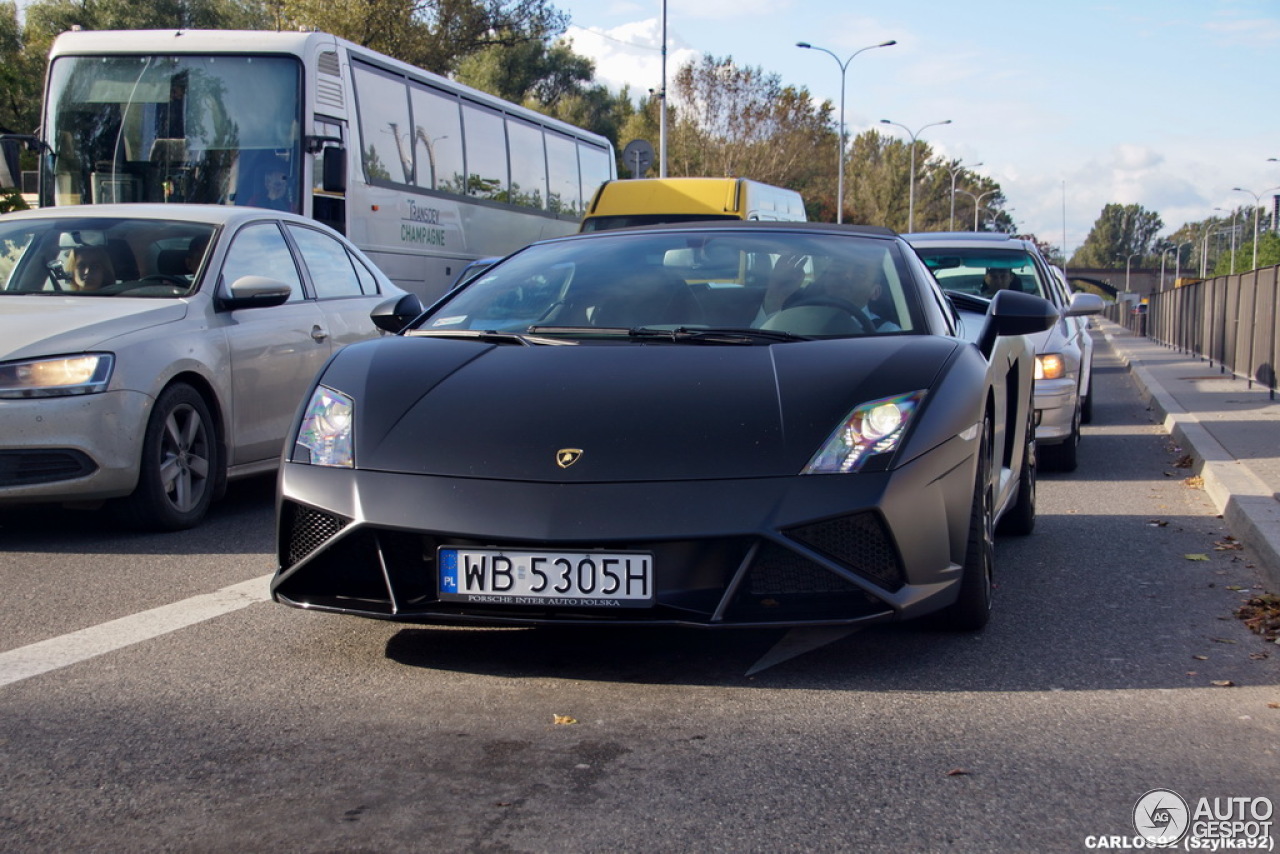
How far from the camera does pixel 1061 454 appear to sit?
30.9 feet

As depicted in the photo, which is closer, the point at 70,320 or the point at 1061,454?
the point at 70,320

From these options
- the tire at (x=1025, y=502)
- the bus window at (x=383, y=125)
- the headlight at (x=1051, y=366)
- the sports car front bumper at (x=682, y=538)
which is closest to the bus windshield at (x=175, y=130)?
the bus window at (x=383, y=125)

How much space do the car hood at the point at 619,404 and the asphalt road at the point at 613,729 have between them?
609 mm

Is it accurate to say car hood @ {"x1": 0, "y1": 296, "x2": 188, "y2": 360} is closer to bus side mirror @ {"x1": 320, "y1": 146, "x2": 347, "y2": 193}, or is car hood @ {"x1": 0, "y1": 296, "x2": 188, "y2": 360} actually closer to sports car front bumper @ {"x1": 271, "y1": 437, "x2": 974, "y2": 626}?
sports car front bumper @ {"x1": 271, "y1": 437, "x2": 974, "y2": 626}

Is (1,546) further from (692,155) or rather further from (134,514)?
(692,155)

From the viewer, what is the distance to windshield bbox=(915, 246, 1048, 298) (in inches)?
435

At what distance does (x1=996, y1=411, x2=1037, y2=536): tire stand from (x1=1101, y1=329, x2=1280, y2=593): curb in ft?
3.12

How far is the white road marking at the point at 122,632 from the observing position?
4.08 meters

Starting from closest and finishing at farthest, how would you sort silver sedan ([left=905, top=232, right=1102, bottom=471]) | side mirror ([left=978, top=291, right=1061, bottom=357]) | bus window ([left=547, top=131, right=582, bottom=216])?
side mirror ([left=978, top=291, right=1061, bottom=357]) → silver sedan ([left=905, top=232, right=1102, bottom=471]) → bus window ([left=547, top=131, right=582, bottom=216])

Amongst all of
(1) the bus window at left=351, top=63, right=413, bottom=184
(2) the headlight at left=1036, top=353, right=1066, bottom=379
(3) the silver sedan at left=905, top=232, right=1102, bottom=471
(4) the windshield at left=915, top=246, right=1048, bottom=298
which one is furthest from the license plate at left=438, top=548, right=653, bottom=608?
(1) the bus window at left=351, top=63, right=413, bottom=184

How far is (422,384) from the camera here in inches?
164

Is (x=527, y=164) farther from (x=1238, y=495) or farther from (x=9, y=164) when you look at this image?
(x=1238, y=495)

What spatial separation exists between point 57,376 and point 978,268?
23.8 feet

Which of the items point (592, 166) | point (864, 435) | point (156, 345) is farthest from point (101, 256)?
point (592, 166)
